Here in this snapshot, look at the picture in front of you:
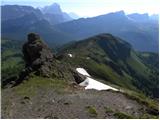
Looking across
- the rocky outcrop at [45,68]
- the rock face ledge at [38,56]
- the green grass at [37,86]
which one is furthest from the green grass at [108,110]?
the rock face ledge at [38,56]

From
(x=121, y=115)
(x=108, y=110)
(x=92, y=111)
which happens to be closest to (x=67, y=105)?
(x=92, y=111)

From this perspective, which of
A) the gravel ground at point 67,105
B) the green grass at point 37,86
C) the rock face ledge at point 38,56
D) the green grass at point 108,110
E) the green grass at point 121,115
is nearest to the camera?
the green grass at point 121,115

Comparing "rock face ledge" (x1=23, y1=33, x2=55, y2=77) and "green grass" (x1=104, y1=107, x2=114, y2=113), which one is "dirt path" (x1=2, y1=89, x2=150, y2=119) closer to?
"green grass" (x1=104, y1=107, x2=114, y2=113)

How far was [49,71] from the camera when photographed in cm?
6469

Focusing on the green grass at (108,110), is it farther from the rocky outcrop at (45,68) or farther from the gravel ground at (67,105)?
the rocky outcrop at (45,68)

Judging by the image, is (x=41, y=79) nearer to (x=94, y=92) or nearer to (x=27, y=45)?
(x=94, y=92)

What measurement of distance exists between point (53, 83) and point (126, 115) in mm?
21879

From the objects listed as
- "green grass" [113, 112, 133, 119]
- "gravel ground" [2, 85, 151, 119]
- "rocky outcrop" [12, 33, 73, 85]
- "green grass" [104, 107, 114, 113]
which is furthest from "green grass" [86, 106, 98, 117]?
"rocky outcrop" [12, 33, 73, 85]

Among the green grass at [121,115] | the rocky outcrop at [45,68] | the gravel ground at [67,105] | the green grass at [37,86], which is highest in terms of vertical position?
the green grass at [121,115]

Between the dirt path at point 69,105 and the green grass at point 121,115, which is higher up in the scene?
the green grass at point 121,115

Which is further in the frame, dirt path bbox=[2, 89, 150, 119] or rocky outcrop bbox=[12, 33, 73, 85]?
rocky outcrop bbox=[12, 33, 73, 85]

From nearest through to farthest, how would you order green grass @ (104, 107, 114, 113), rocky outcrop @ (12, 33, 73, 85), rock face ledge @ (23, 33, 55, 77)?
green grass @ (104, 107, 114, 113), rocky outcrop @ (12, 33, 73, 85), rock face ledge @ (23, 33, 55, 77)

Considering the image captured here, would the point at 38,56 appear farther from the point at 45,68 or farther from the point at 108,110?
the point at 108,110

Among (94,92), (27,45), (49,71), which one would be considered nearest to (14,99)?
(94,92)
